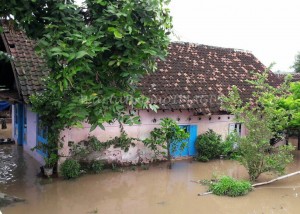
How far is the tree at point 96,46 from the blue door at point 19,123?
1021 cm

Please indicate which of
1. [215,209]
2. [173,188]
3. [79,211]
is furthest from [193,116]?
[79,211]

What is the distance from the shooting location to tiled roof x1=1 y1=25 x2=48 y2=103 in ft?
35.4

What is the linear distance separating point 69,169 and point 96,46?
6.69 meters

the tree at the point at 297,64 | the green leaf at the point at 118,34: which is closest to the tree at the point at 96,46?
the green leaf at the point at 118,34

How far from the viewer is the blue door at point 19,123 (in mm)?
14662

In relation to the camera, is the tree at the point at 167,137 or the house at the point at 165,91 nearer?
the house at the point at 165,91

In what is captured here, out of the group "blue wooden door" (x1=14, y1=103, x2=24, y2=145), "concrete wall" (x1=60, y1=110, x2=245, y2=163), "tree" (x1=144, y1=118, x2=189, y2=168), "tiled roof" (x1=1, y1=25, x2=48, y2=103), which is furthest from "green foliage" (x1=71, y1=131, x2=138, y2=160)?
"blue wooden door" (x1=14, y1=103, x2=24, y2=145)

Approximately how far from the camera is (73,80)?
472 cm

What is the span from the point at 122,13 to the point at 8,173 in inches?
332

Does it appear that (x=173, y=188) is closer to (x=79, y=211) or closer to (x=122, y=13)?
(x=79, y=211)

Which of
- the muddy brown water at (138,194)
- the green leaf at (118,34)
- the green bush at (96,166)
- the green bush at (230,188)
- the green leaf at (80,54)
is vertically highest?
the green leaf at (118,34)

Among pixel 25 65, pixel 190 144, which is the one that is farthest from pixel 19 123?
pixel 190 144

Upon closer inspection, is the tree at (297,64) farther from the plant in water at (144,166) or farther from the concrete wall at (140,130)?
the plant in water at (144,166)

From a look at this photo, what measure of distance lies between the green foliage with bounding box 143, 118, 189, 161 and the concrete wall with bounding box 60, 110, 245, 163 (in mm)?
391
